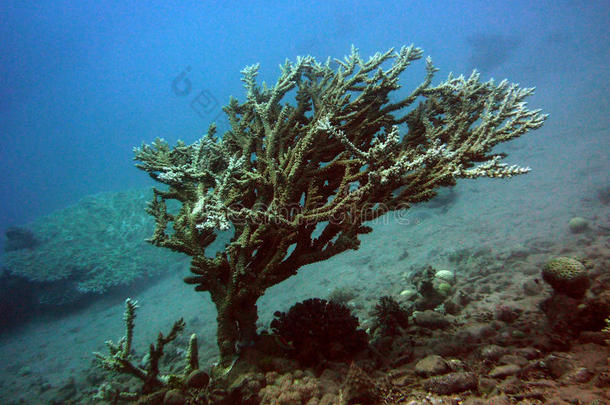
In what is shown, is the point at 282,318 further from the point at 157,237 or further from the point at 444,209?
the point at 444,209

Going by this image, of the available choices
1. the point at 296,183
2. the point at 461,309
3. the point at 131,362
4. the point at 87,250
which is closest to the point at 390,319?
the point at 461,309

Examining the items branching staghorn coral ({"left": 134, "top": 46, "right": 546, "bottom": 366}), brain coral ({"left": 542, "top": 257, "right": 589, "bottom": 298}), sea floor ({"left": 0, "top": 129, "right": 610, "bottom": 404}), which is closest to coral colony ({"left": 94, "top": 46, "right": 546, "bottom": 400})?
branching staghorn coral ({"left": 134, "top": 46, "right": 546, "bottom": 366})

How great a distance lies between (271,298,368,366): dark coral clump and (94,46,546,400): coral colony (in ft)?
0.15

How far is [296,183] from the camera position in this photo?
324 centimetres

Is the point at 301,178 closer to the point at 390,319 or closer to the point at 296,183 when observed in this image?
the point at 296,183

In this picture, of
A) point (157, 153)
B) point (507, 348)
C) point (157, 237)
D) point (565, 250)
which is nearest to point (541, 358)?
point (507, 348)

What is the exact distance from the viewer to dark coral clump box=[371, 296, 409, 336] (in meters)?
3.98

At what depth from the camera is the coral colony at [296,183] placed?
292 cm

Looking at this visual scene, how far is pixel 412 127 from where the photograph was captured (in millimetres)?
4031

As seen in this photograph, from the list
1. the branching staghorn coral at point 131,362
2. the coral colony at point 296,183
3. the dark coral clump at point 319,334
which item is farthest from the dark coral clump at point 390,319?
the branching staghorn coral at point 131,362

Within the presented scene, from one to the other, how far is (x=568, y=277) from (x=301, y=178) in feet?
14.2

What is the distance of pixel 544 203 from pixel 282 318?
46.1 feet

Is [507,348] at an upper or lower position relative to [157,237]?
lower

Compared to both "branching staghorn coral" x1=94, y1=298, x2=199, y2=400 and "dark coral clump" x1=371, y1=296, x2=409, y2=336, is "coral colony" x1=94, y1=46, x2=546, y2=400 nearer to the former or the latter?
"branching staghorn coral" x1=94, y1=298, x2=199, y2=400
